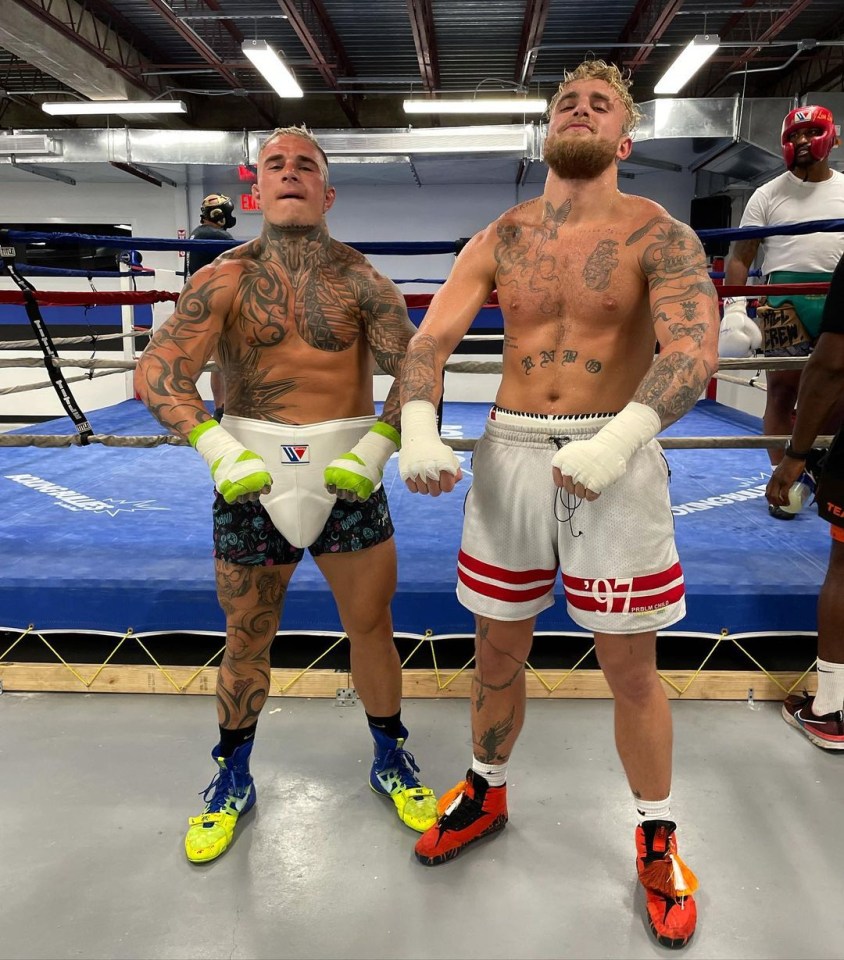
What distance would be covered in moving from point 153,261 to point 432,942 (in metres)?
11.1

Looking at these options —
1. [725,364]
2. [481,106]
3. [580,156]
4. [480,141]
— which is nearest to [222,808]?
[580,156]

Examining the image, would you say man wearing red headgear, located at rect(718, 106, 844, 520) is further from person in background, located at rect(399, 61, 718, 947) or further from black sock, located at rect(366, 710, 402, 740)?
black sock, located at rect(366, 710, 402, 740)

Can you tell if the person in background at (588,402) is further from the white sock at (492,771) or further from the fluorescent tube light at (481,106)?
the fluorescent tube light at (481,106)

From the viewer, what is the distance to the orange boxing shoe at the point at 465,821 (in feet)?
5.16

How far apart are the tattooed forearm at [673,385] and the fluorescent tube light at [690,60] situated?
5.60 metres

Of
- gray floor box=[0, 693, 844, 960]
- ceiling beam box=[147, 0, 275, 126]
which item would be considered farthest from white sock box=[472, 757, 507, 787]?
ceiling beam box=[147, 0, 275, 126]

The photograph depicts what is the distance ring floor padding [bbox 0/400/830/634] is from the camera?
7.23 ft

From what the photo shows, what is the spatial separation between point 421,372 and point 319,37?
7662 mm

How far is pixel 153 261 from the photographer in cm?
1077

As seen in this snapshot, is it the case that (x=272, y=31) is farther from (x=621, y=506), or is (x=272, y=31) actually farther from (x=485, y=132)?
(x=621, y=506)

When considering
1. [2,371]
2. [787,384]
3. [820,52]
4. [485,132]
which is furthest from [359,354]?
[2,371]

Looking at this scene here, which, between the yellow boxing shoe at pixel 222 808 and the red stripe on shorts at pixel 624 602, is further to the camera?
the yellow boxing shoe at pixel 222 808

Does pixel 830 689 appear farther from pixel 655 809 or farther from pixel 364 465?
pixel 364 465

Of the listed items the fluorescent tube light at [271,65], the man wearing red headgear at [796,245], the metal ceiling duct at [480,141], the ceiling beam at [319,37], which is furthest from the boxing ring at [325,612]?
the metal ceiling duct at [480,141]
